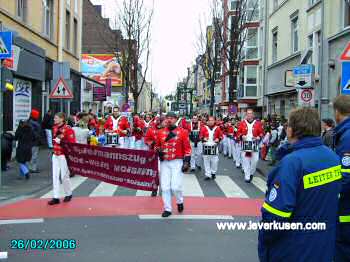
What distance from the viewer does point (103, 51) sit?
65812 millimetres

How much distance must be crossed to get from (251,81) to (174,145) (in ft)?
135

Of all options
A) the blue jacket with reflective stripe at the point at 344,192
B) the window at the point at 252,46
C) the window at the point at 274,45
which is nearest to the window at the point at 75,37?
the window at the point at 274,45

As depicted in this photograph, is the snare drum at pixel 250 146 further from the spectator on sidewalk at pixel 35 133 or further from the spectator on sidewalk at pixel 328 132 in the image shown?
the spectator on sidewalk at pixel 35 133

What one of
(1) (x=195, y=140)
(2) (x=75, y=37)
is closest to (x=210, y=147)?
(1) (x=195, y=140)

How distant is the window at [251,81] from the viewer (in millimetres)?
48966

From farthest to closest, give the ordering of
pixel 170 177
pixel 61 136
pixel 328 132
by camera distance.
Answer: pixel 328 132 → pixel 61 136 → pixel 170 177

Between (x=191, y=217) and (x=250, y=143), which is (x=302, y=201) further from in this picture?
(x=250, y=143)

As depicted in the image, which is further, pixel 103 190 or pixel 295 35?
pixel 295 35

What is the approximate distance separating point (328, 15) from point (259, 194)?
38.7ft

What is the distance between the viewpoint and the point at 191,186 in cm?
1309

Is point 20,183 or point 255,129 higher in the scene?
point 255,129

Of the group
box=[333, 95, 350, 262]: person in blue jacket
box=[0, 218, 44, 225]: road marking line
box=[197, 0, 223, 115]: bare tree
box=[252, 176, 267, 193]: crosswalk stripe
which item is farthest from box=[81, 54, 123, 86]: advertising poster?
box=[333, 95, 350, 262]: person in blue jacket

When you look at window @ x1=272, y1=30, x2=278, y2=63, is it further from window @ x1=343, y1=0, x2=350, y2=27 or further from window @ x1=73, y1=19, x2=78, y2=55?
window @ x1=343, y1=0, x2=350, y2=27
